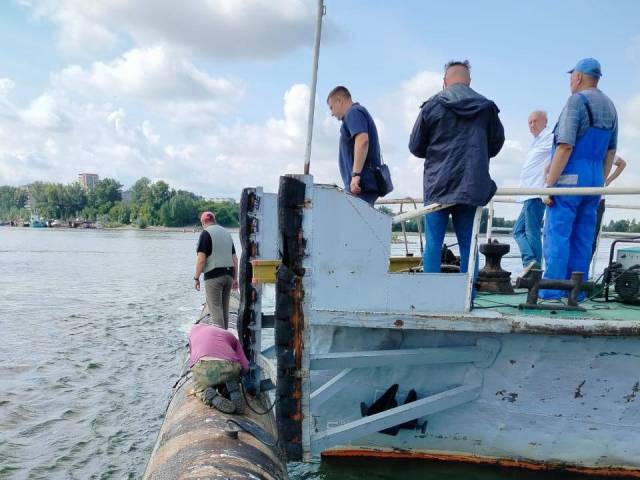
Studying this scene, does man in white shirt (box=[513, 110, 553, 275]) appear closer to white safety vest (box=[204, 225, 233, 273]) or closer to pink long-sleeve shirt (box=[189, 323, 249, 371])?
pink long-sleeve shirt (box=[189, 323, 249, 371])

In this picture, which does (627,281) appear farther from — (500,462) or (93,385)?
(93,385)

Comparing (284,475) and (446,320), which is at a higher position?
(446,320)

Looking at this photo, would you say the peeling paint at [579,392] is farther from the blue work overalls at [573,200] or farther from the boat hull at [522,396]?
the blue work overalls at [573,200]

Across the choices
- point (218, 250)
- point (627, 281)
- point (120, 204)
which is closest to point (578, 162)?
point (627, 281)

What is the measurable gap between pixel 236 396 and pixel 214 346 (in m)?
0.48

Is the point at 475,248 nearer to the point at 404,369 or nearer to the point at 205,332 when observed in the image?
the point at 404,369

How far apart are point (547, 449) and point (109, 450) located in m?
5.45

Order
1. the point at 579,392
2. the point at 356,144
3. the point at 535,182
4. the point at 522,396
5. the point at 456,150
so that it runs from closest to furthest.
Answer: the point at 456,150
the point at 579,392
the point at 522,396
the point at 356,144
the point at 535,182

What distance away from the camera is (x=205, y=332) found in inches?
195

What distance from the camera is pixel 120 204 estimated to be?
474ft

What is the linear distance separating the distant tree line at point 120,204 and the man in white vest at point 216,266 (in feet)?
331

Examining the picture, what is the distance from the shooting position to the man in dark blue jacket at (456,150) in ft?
14.2

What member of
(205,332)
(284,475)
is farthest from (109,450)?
(284,475)

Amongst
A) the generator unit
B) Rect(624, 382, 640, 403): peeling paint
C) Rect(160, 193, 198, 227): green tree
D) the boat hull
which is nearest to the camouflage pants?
the boat hull
